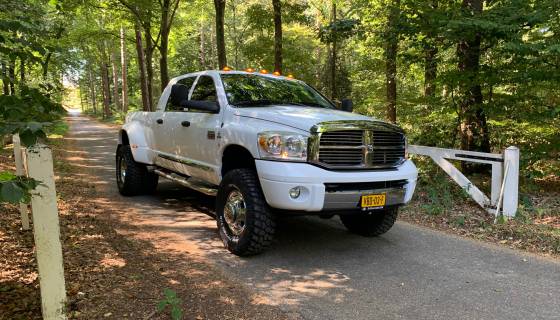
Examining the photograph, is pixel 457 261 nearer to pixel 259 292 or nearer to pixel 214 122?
pixel 259 292

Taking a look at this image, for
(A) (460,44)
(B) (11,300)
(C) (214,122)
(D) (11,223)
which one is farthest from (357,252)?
(A) (460,44)

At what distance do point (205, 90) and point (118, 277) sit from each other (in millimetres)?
2829

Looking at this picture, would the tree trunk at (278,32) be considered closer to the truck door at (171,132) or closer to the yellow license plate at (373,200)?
the truck door at (171,132)

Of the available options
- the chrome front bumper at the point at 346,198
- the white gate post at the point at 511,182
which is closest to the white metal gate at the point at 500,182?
the white gate post at the point at 511,182

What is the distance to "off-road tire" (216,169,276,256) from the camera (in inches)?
169

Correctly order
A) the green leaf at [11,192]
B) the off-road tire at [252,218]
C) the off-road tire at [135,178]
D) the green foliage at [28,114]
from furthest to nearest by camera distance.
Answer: the off-road tire at [135,178], the off-road tire at [252,218], the green foliage at [28,114], the green leaf at [11,192]

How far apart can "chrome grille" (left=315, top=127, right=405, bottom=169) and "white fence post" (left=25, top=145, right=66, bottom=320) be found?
236 centimetres

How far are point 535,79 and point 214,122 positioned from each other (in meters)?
5.50

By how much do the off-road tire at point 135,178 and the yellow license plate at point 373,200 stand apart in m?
4.37

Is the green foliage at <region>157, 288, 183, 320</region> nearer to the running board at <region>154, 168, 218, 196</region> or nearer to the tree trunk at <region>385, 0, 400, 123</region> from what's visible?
the running board at <region>154, 168, 218, 196</region>

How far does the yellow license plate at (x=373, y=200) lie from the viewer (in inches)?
170

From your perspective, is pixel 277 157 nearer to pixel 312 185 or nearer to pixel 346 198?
pixel 312 185

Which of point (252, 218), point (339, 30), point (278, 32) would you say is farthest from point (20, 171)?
point (278, 32)

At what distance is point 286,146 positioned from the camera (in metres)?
4.18
